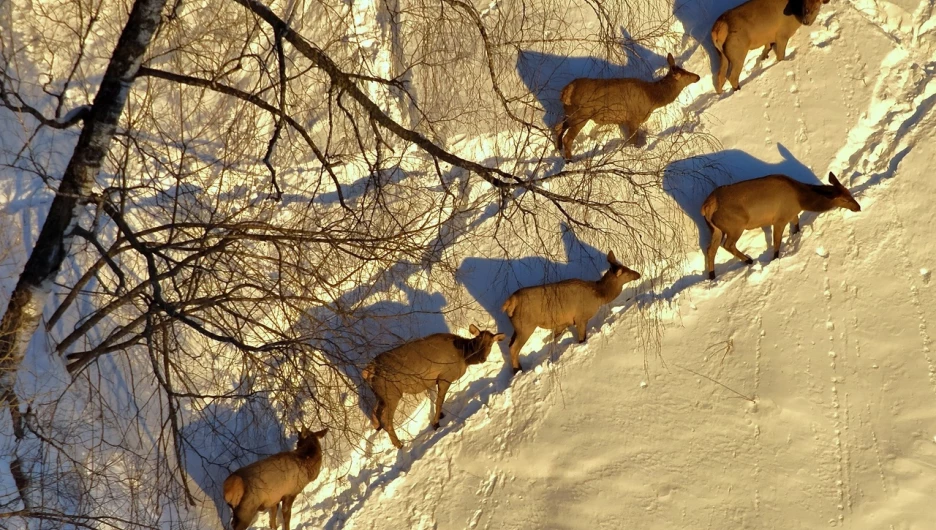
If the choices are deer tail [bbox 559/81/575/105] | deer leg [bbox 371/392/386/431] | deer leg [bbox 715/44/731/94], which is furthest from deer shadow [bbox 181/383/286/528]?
deer leg [bbox 715/44/731/94]

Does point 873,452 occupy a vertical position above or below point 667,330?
below

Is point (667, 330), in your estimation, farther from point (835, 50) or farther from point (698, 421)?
point (835, 50)

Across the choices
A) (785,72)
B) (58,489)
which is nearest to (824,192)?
(785,72)

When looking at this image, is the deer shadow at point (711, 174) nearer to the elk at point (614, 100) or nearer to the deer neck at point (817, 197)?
the deer neck at point (817, 197)

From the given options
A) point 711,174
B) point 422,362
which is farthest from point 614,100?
point 422,362

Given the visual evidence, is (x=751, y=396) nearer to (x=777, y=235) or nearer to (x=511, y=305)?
(x=777, y=235)

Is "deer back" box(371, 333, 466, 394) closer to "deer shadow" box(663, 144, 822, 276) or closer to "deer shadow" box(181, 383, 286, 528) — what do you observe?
"deer shadow" box(181, 383, 286, 528)
